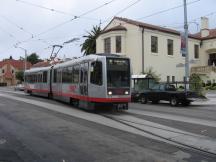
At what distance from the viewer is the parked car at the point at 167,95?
26.1 metres

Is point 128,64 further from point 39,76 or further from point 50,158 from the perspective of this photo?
point 39,76

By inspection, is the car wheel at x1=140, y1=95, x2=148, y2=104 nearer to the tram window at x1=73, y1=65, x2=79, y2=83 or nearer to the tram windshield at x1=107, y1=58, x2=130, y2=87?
the tram window at x1=73, y1=65, x2=79, y2=83

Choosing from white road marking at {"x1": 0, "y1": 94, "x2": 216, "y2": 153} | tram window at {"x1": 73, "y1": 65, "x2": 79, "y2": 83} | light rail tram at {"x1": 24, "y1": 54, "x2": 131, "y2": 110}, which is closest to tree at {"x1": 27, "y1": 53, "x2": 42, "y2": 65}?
light rail tram at {"x1": 24, "y1": 54, "x2": 131, "y2": 110}

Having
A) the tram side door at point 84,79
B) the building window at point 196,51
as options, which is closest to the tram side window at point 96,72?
the tram side door at point 84,79

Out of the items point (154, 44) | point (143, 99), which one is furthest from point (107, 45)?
point (143, 99)

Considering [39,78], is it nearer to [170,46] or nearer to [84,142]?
[170,46]

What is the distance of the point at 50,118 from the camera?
17422mm

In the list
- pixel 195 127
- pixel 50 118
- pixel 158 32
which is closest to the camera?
pixel 195 127

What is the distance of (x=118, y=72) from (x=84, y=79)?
7.33 ft

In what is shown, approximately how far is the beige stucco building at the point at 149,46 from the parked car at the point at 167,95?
1672cm

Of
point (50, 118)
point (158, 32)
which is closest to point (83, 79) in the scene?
point (50, 118)

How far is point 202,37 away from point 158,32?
10.1 m

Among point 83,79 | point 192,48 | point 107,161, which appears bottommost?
point 107,161

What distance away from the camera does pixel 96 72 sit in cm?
2016
